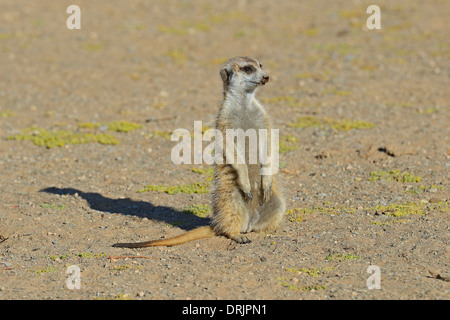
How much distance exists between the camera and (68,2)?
778 inches

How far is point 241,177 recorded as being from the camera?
6027mm

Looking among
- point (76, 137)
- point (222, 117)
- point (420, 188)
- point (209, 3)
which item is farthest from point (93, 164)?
point (209, 3)

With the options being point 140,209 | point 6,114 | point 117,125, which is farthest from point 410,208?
point 6,114

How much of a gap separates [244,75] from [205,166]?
2.87 m

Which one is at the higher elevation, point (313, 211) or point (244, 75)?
point (244, 75)

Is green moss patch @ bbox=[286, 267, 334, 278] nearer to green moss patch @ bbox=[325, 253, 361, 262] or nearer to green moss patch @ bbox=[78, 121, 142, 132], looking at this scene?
green moss patch @ bbox=[325, 253, 361, 262]

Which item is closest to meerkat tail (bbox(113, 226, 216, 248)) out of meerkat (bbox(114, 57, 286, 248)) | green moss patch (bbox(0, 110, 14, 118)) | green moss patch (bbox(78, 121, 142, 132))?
Result: meerkat (bbox(114, 57, 286, 248))

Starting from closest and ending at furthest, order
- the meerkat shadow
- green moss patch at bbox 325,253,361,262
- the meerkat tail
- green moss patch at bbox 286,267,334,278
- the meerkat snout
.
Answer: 1. green moss patch at bbox 286,267,334,278
2. green moss patch at bbox 325,253,361,262
3. the meerkat tail
4. the meerkat snout
5. the meerkat shadow

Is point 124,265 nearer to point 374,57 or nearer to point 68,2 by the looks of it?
point 374,57

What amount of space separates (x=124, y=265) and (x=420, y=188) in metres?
3.55

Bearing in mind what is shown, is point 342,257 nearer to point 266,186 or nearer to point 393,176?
point 266,186

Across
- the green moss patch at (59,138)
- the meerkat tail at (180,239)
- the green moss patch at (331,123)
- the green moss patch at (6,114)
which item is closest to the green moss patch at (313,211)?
the meerkat tail at (180,239)

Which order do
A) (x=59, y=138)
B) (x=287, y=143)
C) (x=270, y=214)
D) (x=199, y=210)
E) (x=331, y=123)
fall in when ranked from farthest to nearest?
(x=331, y=123), (x=59, y=138), (x=287, y=143), (x=199, y=210), (x=270, y=214)

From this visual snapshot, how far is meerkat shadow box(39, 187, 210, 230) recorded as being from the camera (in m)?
6.75
